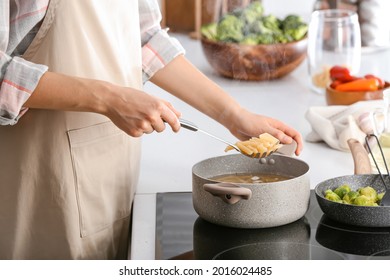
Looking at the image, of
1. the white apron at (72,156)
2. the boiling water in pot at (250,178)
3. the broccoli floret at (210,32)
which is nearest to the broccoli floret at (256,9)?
the broccoli floret at (210,32)

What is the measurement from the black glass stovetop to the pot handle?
6 centimetres

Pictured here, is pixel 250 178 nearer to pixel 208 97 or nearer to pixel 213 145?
pixel 208 97

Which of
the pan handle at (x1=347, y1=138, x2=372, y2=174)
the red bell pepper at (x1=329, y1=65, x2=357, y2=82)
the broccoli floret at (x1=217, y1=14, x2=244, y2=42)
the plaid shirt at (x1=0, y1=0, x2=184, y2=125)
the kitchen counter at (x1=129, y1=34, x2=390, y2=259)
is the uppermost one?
the plaid shirt at (x1=0, y1=0, x2=184, y2=125)

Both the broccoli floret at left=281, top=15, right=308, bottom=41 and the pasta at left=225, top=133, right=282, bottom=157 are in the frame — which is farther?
the broccoli floret at left=281, top=15, right=308, bottom=41

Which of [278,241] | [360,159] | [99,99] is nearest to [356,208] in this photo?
[278,241]

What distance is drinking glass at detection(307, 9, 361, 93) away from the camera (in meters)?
2.18

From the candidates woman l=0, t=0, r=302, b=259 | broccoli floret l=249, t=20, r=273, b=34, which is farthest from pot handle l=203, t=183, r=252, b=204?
broccoli floret l=249, t=20, r=273, b=34

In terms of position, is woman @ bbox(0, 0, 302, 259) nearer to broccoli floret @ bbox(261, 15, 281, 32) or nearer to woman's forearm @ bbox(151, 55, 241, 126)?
woman's forearm @ bbox(151, 55, 241, 126)

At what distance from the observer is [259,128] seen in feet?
4.68

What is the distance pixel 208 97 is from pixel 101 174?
0.89 ft

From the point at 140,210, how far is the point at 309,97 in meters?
0.91

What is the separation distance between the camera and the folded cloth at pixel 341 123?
1.67 metres

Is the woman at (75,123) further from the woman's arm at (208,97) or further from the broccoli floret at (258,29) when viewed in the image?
the broccoli floret at (258,29)

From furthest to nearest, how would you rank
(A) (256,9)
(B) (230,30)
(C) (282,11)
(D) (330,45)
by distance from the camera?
(C) (282,11), (A) (256,9), (B) (230,30), (D) (330,45)
